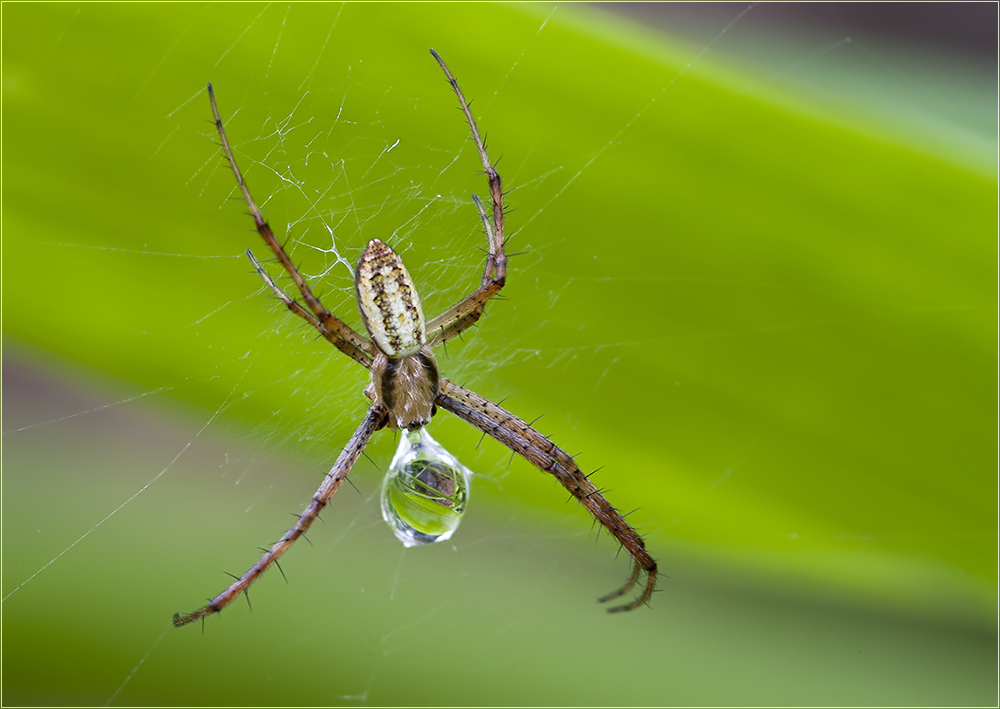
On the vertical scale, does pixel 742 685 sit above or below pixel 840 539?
below

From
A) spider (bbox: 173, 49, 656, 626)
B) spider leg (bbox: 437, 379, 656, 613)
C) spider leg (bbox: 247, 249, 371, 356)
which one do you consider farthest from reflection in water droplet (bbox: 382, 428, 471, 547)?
spider leg (bbox: 247, 249, 371, 356)

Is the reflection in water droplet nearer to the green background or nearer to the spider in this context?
the spider

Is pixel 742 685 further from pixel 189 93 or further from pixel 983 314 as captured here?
pixel 189 93

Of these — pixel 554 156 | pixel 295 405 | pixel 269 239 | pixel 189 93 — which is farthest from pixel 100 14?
pixel 554 156

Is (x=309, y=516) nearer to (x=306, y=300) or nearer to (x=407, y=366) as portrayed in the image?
(x=407, y=366)

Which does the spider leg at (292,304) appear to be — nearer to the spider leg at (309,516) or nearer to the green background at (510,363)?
the green background at (510,363)
